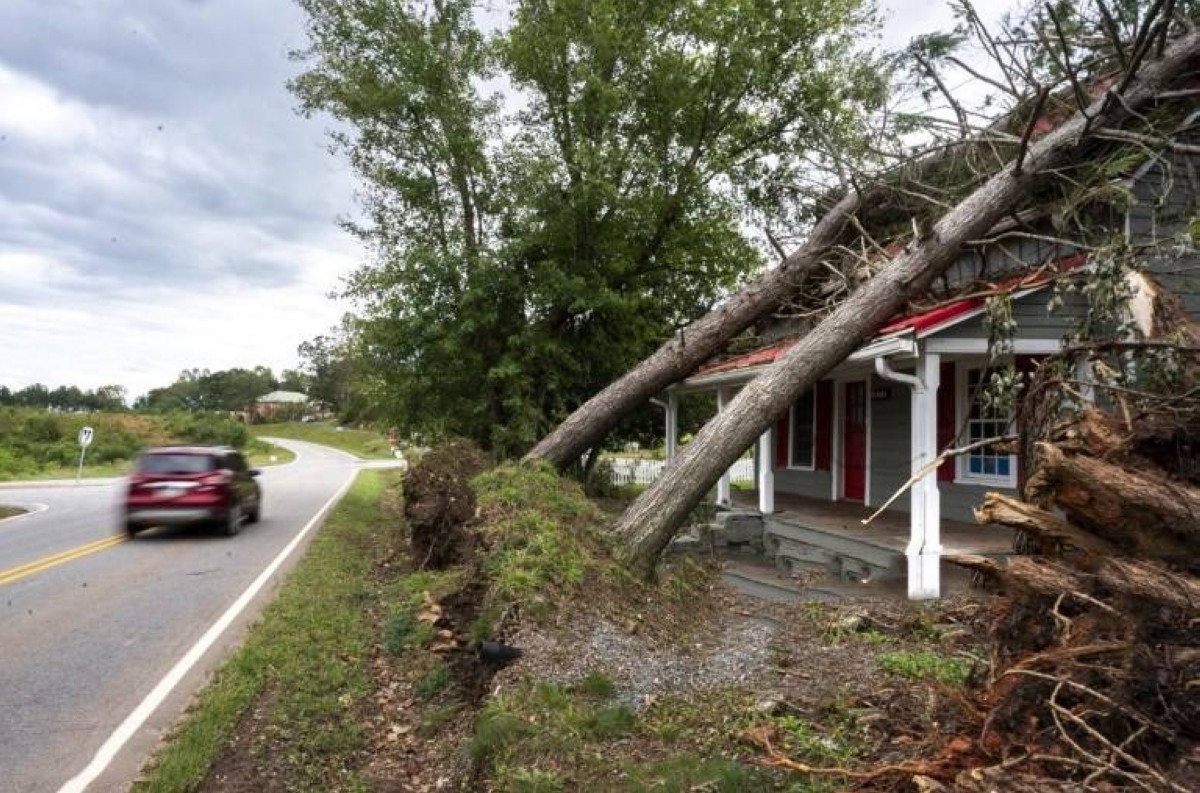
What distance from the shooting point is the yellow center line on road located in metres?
10.0

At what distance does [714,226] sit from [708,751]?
14.7 metres

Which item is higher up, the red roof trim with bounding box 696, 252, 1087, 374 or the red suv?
the red roof trim with bounding box 696, 252, 1087, 374

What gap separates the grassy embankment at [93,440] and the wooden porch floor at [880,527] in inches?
1209

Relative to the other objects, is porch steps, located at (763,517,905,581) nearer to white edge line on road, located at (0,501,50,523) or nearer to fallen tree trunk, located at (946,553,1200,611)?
fallen tree trunk, located at (946,553,1200,611)

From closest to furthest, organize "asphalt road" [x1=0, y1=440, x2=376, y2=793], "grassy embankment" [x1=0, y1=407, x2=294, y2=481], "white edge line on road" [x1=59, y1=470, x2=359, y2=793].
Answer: "white edge line on road" [x1=59, y1=470, x2=359, y2=793] → "asphalt road" [x1=0, y1=440, x2=376, y2=793] → "grassy embankment" [x1=0, y1=407, x2=294, y2=481]

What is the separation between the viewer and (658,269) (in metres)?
18.0

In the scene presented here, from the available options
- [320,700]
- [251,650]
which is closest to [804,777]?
[320,700]

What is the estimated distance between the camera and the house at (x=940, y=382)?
870 centimetres

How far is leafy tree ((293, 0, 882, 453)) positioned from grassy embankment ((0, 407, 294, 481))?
23.6 metres

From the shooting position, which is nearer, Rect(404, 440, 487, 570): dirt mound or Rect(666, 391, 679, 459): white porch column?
Rect(404, 440, 487, 570): dirt mound

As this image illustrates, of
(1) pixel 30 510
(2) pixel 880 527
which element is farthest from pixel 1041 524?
(1) pixel 30 510

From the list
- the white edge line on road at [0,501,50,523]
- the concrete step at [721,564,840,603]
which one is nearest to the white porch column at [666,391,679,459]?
the concrete step at [721,564,840,603]

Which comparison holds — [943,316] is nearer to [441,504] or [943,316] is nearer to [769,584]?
[769,584]

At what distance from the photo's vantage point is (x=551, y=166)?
51.4 feet
